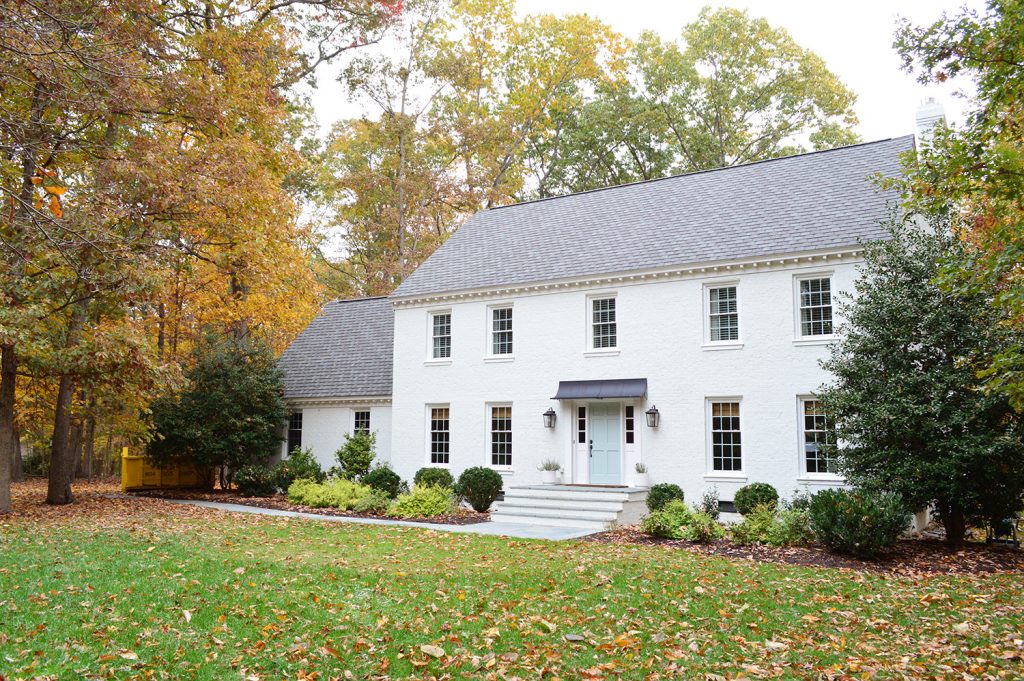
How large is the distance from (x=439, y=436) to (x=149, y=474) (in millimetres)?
10619

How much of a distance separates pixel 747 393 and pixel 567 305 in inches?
213

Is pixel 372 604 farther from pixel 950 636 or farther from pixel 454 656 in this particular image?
pixel 950 636

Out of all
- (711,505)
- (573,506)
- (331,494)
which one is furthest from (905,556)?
(331,494)

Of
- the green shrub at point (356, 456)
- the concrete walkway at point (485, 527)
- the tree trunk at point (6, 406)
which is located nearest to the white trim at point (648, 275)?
the green shrub at point (356, 456)

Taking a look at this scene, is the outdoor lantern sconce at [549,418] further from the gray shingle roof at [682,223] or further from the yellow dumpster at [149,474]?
the yellow dumpster at [149,474]

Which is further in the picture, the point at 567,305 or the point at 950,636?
the point at 567,305

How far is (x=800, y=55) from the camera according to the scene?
37.5m

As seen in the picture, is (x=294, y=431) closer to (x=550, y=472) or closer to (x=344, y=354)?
(x=344, y=354)

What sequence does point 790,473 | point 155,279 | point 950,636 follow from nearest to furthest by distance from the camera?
point 950,636
point 155,279
point 790,473

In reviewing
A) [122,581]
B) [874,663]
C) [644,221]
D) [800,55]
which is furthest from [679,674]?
[800,55]

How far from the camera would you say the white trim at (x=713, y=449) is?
18062 mm

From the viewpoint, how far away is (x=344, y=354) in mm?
27312

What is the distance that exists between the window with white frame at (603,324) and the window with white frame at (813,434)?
5.09 meters

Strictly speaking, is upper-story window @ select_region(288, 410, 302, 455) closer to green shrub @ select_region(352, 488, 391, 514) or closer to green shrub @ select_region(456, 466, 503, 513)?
green shrub @ select_region(352, 488, 391, 514)
